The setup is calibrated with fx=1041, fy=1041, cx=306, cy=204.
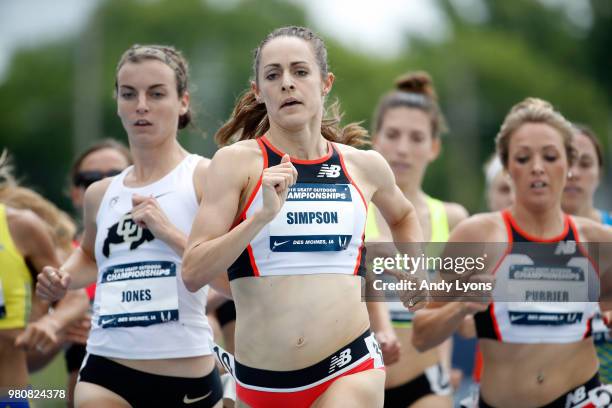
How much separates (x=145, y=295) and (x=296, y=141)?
120 cm

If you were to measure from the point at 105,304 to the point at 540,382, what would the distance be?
243 centimetres

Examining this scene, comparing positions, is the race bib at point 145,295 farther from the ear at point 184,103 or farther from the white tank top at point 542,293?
the white tank top at point 542,293

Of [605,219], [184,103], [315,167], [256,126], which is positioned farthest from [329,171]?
[605,219]

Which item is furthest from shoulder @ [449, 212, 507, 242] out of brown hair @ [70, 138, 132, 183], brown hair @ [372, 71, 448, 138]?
brown hair @ [70, 138, 132, 183]

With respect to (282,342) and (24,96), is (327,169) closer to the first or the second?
(282,342)

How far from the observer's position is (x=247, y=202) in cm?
459

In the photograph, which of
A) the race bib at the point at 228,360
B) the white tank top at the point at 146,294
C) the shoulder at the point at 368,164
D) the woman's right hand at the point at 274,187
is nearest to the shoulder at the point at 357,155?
the shoulder at the point at 368,164

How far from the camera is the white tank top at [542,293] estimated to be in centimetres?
580

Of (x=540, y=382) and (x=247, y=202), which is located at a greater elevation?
(x=247, y=202)

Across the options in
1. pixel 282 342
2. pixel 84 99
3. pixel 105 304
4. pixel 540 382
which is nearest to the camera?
pixel 282 342

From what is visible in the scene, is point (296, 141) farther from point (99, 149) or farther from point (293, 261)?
point (99, 149)

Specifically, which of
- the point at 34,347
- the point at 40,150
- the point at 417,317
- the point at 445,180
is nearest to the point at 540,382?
the point at 417,317

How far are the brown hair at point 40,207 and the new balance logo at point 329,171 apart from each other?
2.64 meters

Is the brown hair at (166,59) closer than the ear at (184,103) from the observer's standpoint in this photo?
Yes
